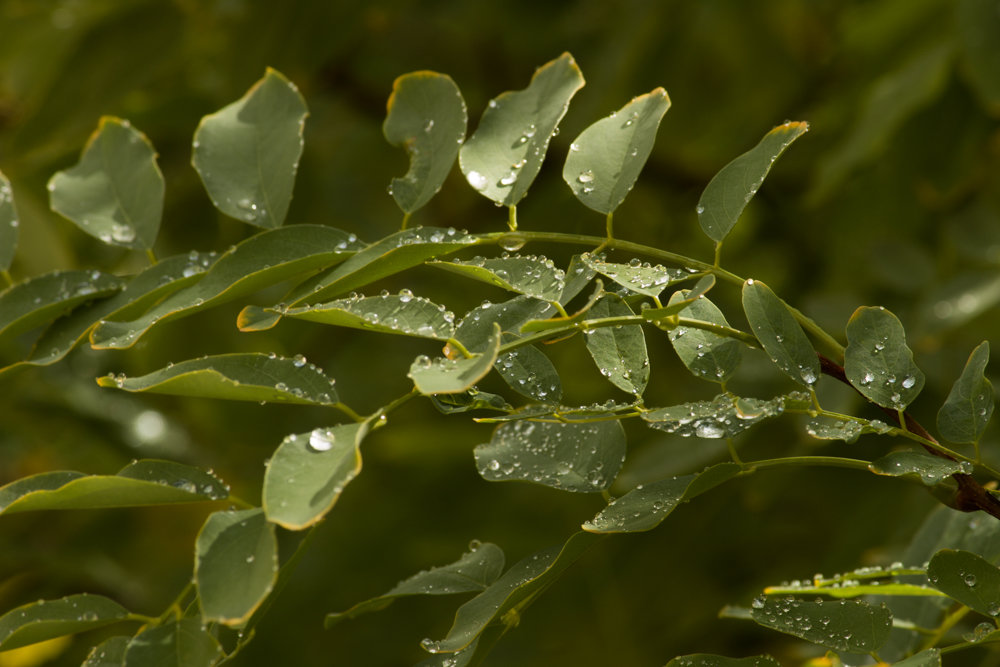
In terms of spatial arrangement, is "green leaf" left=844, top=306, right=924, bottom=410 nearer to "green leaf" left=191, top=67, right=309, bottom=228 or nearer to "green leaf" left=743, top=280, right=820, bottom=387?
"green leaf" left=743, top=280, right=820, bottom=387

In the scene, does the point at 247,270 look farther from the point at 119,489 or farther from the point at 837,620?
the point at 837,620

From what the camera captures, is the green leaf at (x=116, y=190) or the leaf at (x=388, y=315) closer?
the leaf at (x=388, y=315)

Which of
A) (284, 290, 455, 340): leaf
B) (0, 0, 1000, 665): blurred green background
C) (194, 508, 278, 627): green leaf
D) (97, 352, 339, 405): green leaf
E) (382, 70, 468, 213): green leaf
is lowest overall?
(0, 0, 1000, 665): blurred green background

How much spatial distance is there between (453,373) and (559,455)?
136 millimetres

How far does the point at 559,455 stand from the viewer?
48cm

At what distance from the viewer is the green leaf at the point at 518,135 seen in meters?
0.49

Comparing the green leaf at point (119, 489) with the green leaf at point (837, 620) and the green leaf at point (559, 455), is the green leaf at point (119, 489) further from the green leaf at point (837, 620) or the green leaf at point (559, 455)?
the green leaf at point (837, 620)

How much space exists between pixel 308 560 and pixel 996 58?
1232 mm

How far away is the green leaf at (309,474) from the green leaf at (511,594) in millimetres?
95

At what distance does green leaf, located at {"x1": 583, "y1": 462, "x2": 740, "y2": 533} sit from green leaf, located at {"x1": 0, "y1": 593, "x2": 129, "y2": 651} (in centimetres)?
23

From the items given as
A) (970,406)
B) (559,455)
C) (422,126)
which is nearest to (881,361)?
(970,406)

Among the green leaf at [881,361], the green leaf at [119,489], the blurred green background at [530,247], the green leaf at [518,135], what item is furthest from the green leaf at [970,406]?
the blurred green background at [530,247]

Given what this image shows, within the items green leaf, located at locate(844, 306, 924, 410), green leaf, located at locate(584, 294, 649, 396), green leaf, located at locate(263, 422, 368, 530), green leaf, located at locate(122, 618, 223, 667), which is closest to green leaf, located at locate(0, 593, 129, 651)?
green leaf, located at locate(122, 618, 223, 667)

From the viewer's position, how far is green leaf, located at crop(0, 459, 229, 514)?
0.38 metres
